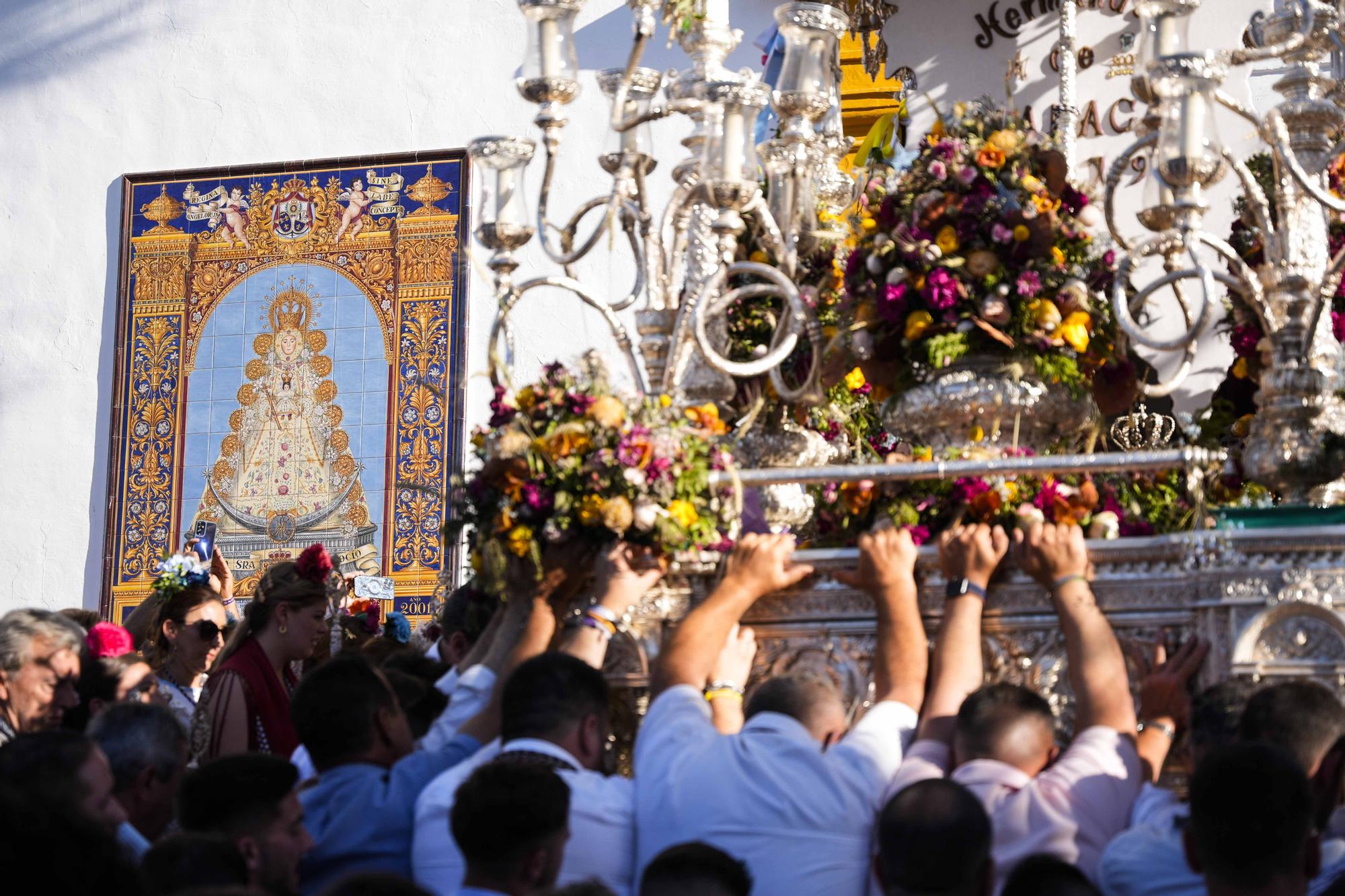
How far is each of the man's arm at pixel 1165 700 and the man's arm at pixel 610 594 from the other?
0.94 metres

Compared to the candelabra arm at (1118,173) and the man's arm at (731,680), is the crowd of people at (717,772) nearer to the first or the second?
the man's arm at (731,680)

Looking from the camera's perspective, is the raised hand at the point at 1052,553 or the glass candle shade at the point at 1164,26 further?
the glass candle shade at the point at 1164,26

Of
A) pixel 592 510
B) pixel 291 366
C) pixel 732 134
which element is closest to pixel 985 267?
pixel 732 134

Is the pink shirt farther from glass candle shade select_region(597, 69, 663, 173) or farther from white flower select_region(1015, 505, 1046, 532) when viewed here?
glass candle shade select_region(597, 69, 663, 173)

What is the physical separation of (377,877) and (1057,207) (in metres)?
2.58

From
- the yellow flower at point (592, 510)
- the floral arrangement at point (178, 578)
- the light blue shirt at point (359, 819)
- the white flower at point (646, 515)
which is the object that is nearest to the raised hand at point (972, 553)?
the white flower at point (646, 515)

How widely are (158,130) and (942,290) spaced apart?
582 centimetres

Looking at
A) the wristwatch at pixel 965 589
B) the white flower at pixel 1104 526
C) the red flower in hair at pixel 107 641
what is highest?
Answer: the white flower at pixel 1104 526

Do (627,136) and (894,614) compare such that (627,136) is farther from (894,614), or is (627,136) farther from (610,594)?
(894,614)

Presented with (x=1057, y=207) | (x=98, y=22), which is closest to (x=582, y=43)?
(x=98, y=22)

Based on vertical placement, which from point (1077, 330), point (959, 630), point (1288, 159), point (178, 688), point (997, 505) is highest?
point (1288, 159)

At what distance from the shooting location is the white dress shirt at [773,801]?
2.81 meters

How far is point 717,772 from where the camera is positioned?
2.87 meters

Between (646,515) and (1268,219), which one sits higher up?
(1268,219)
